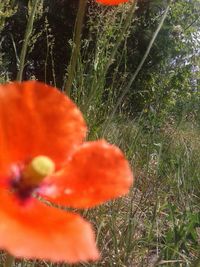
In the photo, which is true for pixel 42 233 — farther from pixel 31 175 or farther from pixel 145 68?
pixel 145 68

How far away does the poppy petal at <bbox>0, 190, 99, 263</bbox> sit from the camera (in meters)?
0.37

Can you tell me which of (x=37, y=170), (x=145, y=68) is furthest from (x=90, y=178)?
(x=145, y=68)

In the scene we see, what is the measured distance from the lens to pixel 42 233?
412 mm

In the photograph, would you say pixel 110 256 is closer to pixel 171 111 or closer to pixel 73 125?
pixel 73 125

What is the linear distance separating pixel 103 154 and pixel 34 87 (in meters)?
0.09

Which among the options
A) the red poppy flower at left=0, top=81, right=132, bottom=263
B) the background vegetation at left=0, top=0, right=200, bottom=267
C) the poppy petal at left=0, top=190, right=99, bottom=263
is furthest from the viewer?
the background vegetation at left=0, top=0, right=200, bottom=267

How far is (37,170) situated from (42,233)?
11 centimetres

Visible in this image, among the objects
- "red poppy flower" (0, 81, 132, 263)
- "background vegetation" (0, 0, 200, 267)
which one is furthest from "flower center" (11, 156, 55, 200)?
"background vegetation" (0, 0, 200, 267)

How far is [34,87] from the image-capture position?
522 mm

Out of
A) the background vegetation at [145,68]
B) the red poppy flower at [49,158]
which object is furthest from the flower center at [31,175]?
the background vegetation at [145,68]

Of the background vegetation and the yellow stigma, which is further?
the background vegetation

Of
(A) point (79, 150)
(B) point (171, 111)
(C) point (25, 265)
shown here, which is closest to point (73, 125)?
(A) point (79, 150)

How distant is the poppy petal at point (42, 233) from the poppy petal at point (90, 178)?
0.05 m

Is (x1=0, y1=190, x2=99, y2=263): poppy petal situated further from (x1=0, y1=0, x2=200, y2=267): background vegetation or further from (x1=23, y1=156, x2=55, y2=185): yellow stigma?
(x1=0, y1=0, x2=200, y2=267): background vegetation
